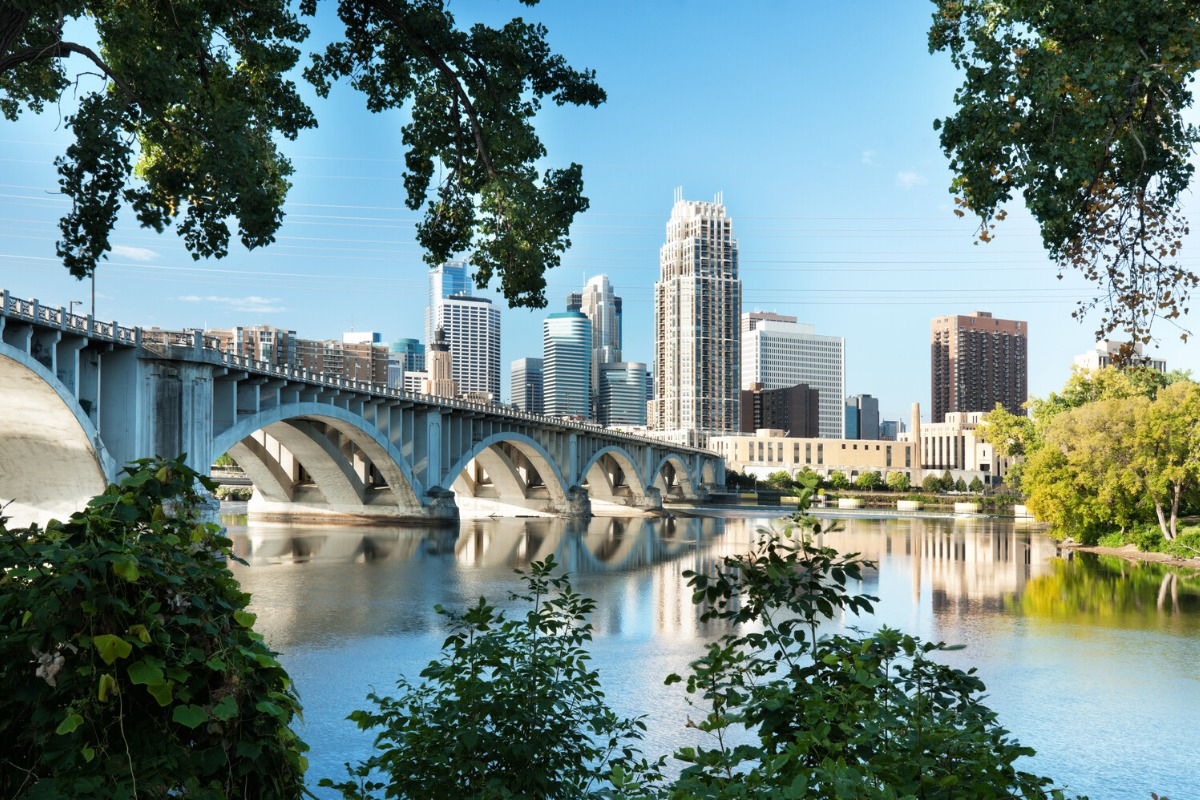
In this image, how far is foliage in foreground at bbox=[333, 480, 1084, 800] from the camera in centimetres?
427

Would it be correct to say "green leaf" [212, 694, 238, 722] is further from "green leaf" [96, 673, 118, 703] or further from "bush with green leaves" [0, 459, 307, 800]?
"green leaf" [96, 673, 118, 703]

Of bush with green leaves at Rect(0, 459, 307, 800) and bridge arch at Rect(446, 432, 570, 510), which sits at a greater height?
bush with green leaves at Rect(0, 459, 307, 800)

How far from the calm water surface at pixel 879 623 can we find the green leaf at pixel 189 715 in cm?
670

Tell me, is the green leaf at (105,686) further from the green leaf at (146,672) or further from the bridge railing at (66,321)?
the bridge railing at (66,321)

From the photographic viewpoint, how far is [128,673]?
10.9 ft

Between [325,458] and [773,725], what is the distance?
6038 cm

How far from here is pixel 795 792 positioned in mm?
3541

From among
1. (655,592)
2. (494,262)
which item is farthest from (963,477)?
(494,262)

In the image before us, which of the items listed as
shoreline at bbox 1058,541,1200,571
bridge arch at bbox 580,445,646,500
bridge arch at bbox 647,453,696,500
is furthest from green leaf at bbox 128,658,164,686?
bridge arch at bbox 647,453,696,500

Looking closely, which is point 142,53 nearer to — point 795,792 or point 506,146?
point 506,146

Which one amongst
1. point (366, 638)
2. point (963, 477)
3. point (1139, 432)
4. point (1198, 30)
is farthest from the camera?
point (963, 477)

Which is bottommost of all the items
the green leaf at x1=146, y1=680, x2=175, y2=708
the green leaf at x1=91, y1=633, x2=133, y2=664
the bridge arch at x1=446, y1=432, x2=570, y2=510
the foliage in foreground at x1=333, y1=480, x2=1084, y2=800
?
the bridge arch at x1=446, y1=432, x2=570, y2=510

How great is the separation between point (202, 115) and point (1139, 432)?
47538 mm

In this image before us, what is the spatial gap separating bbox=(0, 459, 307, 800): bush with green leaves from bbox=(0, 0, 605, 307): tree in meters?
6.32
